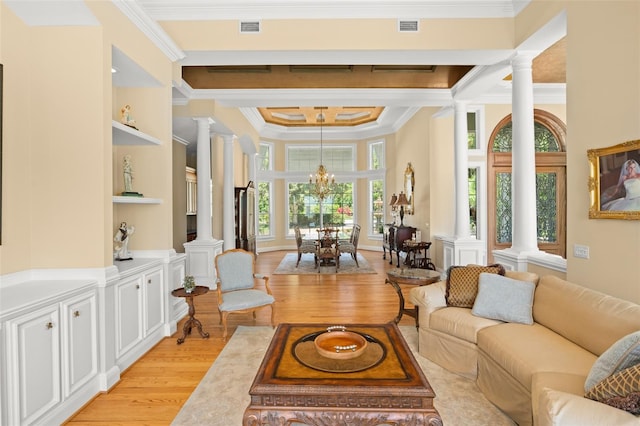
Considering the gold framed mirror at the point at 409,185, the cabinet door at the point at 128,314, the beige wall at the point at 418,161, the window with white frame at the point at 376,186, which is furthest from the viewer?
the window with white frame at the point at 376,186

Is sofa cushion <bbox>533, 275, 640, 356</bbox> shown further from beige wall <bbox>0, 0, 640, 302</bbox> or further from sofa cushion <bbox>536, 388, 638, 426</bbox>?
sofa cushion <bbox>536, 388, 638, 426</bbox>

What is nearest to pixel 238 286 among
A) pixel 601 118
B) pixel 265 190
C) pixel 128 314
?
pixel 128 314

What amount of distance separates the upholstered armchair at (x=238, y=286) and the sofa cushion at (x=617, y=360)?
3154mm

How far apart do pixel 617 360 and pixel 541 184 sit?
6.24 metres

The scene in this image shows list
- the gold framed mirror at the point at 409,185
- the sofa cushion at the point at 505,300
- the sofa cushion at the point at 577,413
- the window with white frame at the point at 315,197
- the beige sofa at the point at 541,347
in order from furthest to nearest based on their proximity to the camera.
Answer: the window with white frame at the point at 315,197 < the gold framed mirror at the point at 409,185 < the sofa cushion at the point at 505,300 < the beige sofa at the point at 541,347 < the sofa cushion at the point at 577,413

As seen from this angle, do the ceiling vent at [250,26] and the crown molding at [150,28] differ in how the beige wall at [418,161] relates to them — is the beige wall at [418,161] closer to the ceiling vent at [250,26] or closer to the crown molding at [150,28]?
the ceiling vent at [250,26]

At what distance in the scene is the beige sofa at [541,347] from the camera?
1652 mm

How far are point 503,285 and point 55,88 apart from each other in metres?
4.39

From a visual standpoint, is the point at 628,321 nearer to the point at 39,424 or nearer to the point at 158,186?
the point at 39,424

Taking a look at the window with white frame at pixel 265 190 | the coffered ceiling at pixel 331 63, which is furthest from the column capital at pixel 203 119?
the window with white frame at pixel 265 190

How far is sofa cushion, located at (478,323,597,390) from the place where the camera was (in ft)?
7.36

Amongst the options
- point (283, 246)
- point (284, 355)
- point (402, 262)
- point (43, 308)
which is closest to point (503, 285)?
point (284, 355)

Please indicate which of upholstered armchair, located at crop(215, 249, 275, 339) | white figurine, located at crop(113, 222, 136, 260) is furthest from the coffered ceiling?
upholstered armchair, located at crop(215, 249, 275, 339)

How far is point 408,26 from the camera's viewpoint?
4.21 metres
